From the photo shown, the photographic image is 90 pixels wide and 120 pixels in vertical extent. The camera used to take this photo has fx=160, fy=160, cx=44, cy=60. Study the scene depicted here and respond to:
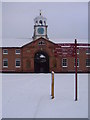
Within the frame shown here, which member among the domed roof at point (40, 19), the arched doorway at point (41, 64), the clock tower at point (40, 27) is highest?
the domed roof at point (40, 19)

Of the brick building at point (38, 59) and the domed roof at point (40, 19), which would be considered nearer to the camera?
the brick building at point (38, 59)

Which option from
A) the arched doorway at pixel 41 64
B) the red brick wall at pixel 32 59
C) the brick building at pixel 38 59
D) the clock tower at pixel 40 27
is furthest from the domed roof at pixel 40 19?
the arched doorway at pixel 41 64

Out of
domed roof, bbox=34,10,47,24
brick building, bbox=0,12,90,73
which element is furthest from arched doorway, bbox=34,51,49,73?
domed roof, bbox=34,10,47,24

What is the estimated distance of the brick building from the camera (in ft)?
85.4

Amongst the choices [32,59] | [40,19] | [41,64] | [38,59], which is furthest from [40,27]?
[41,64]

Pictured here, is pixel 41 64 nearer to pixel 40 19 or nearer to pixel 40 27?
pixel 40 27

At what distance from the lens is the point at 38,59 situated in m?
26.1

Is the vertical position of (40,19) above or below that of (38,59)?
above

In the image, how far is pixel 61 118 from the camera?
4.11 metres

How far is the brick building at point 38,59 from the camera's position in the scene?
85.4 feet

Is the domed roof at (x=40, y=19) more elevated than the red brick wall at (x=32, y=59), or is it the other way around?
the domed roof at (x=40, y=19)

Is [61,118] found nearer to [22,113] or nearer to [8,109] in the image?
[22,113]

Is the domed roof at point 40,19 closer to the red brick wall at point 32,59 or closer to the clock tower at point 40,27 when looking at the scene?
the clock tower at point 40,27

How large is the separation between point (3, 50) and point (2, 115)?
931 inches
